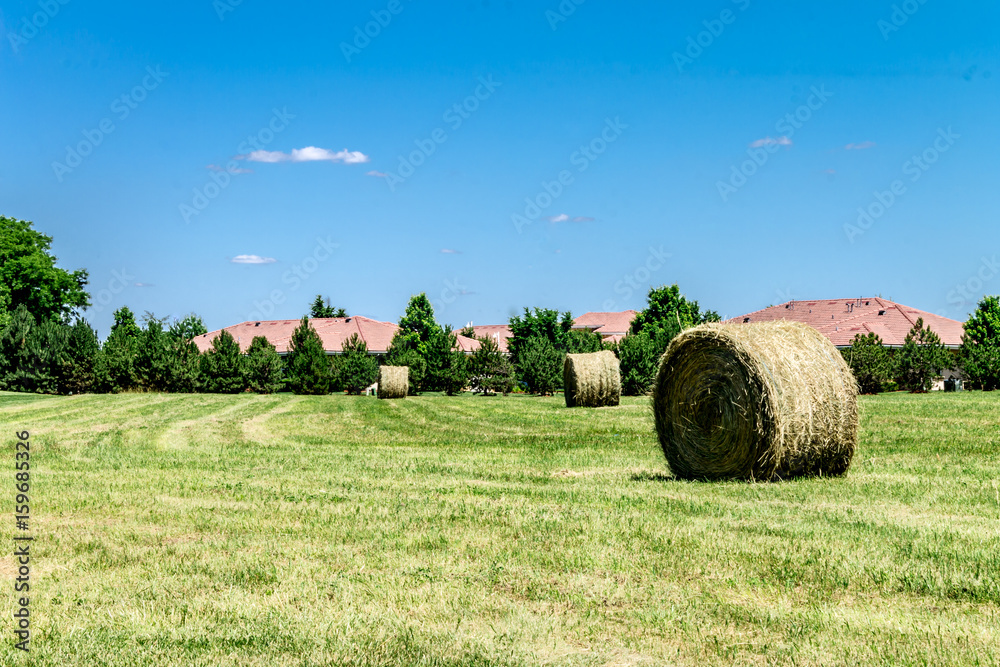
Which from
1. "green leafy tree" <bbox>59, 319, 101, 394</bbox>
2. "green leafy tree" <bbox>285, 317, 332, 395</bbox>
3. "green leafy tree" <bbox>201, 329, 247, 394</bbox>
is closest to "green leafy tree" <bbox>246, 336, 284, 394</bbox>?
"green leafy tree" <bbox>201, 329, 247, 394</bbox>

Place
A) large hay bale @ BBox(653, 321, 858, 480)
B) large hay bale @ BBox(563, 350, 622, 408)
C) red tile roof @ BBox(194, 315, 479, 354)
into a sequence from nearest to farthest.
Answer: large hay bale @ BBox(653, 321, 858, 480), large hay bale @ BBox(563, 350, 622, 408), red tile roof @ BBox(194, 315, 479, 354)

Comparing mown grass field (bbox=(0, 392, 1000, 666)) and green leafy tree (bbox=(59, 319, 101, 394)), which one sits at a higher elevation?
green leafy tree (bbox=(59, 319, 101, 394))

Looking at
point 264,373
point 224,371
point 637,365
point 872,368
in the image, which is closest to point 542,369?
point 637,365

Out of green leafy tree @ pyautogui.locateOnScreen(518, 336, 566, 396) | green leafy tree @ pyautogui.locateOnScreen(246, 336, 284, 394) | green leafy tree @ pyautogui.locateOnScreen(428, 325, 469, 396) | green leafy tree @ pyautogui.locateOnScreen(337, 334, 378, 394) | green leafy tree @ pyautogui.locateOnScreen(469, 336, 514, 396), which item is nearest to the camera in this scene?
green leafy tree @ pyautogui.locateOnScreen(518, 336, 566, 396)

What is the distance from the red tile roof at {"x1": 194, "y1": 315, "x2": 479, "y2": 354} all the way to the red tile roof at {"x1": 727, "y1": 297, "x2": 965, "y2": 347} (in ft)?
80.8

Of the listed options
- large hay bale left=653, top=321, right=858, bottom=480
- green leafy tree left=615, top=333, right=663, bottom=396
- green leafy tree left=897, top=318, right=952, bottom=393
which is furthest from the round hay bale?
large hay bale left=653, top=321, right=858, bottom=480

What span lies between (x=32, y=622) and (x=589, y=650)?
3.26m

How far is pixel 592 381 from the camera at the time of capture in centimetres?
2888

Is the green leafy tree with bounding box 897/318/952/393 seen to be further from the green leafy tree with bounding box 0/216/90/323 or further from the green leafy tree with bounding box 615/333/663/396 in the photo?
the green leafy tree with bounding box 0/216/90/323

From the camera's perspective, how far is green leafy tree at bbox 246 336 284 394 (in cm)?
3988

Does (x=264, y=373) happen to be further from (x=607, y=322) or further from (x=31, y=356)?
(x=607, y=322)

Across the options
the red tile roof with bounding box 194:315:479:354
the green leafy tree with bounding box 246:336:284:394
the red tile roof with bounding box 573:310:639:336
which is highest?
the red tile roof with bounding box 573:310:639:336

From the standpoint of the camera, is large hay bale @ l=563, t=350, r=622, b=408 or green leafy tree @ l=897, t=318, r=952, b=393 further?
green leafy tree @ l=897, t=318, r=952, b=393

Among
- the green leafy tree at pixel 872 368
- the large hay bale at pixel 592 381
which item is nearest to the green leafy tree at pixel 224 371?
the large hay bale at pixel 592 381
